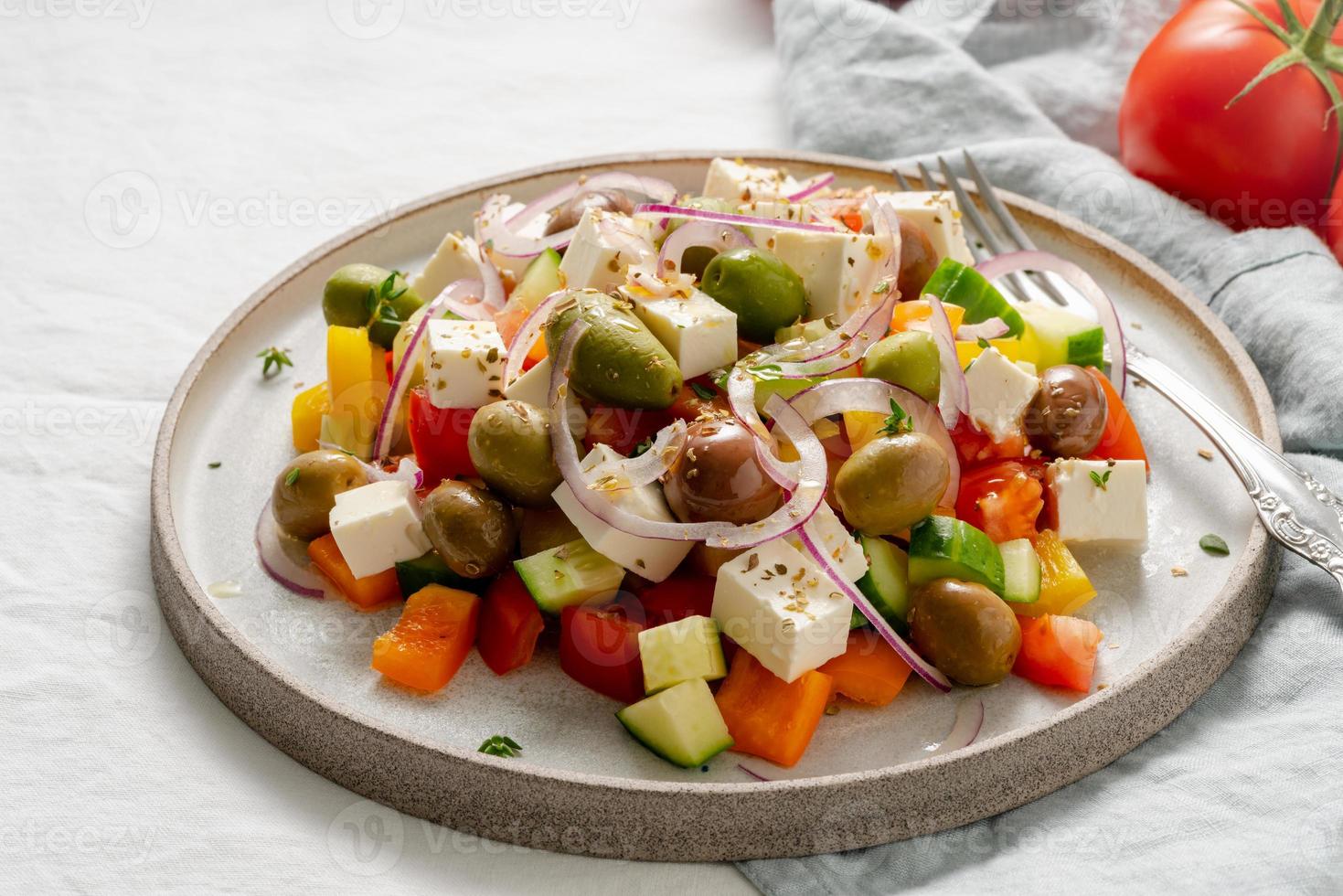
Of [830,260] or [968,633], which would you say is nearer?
[968,633]

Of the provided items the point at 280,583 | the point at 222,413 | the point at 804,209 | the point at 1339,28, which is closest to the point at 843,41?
the point at 1339,28

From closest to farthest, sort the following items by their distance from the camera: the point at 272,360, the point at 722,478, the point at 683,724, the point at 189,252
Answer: the point at 683,724 → the point at 722,478 → the point at 272,360 → the point at 189,252

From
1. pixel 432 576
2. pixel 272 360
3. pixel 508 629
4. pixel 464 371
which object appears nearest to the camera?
pixel 508 629

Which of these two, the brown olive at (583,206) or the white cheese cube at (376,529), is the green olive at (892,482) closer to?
the white cheese cube at (376,529)

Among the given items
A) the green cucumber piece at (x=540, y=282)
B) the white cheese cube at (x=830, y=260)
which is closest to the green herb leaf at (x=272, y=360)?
the green cucumber piece at (x=540, y=282)

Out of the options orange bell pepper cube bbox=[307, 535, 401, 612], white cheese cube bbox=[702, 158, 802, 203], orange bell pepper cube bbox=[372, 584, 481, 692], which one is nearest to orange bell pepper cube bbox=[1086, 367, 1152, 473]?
white cheese cube bbox=[702, 158, 802, 203]

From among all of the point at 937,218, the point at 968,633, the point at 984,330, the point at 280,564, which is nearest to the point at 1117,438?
the point at 984,330

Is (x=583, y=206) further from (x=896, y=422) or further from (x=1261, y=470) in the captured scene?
(x=1261, y=470)
